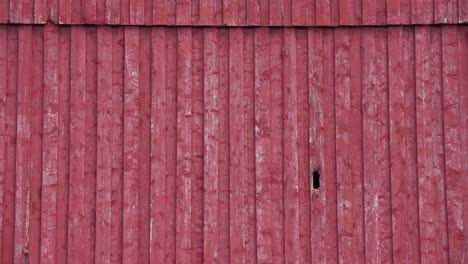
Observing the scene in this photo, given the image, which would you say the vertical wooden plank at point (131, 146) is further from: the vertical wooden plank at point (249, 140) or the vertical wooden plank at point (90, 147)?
the vertical wooden plank at point (249, 140)

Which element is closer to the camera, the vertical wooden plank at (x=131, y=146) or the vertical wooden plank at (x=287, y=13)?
the vertical wooden plank at (x=131, y=146)

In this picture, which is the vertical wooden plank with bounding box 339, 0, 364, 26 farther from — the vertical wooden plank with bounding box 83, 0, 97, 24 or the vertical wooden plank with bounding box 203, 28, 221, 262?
the vertical wooden plank with bounding box 83, 0, 97, 24

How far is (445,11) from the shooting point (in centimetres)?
481

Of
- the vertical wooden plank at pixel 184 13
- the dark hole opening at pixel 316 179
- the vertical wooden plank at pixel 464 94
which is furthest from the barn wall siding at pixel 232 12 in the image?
the dark hole opening at pixel 316 179

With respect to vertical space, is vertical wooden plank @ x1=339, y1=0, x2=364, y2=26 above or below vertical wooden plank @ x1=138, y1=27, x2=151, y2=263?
above

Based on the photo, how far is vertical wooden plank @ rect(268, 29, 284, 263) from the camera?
15.7 feet

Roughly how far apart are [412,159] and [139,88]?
241cm

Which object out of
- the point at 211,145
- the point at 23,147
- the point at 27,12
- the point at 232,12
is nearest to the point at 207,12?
the point at 232,12

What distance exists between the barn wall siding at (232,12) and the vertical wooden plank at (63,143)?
24cm

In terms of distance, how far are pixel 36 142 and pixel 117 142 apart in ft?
2.24

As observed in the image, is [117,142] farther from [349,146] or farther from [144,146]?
[349,146]

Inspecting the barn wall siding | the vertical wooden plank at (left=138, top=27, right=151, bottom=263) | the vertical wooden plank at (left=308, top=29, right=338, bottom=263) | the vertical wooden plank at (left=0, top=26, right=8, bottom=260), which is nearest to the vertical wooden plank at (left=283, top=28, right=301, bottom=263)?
the vertical wooden plank at (left=308, top=29, right=338, bottom=263)

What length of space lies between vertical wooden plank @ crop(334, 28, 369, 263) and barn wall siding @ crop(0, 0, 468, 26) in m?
0.21

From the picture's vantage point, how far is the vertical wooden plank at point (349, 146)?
188 inches
